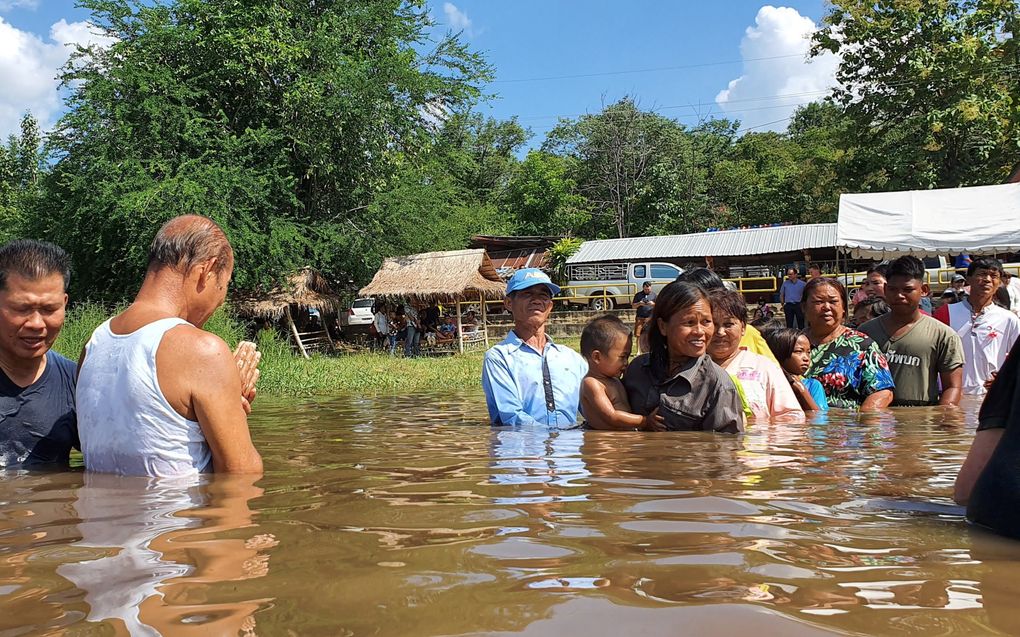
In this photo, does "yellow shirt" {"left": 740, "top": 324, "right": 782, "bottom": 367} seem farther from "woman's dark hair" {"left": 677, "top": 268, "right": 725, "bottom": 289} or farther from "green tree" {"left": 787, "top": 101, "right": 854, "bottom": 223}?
"green tree" {"left": 787, "top": 101, "right": 854, "bottom": 223}

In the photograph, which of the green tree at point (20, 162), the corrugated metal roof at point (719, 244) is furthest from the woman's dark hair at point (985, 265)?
the green tree at point (20, 162)

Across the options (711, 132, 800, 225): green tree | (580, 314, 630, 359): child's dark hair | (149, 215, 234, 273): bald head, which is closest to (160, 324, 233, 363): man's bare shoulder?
(149, 215, 234, 273): bald head

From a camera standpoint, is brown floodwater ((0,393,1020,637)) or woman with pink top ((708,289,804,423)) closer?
brown floodwater ((0,393,1020,637))

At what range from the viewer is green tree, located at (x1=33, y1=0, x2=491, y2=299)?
21.0 m

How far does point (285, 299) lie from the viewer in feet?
75.3

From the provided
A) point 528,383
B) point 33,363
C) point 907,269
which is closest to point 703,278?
point 528,383

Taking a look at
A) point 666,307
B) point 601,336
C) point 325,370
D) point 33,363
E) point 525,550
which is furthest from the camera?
point 325,370

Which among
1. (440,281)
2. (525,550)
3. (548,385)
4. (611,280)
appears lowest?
(525,550)

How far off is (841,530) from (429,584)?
55.4 inches

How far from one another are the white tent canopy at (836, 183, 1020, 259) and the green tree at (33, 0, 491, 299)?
13.9 metres

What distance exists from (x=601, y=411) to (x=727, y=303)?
1.10 meters

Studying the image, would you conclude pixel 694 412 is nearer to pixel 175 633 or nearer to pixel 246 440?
pixel 246 440

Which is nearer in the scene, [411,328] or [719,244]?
[411,328]

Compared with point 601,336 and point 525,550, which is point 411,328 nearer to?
point 601,336
